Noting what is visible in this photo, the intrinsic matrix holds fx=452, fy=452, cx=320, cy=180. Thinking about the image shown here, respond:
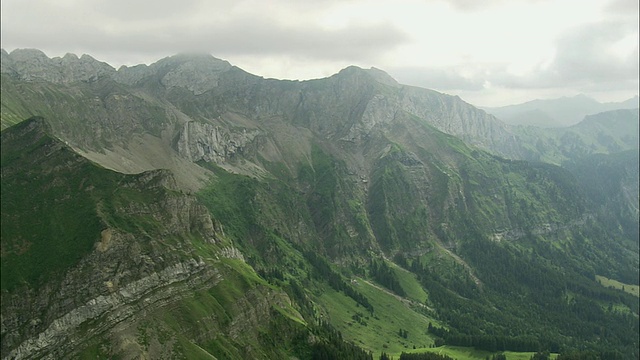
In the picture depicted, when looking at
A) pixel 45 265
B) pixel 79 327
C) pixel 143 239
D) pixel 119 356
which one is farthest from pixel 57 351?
pixel 143 239

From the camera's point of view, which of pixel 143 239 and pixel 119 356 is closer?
pixel 119 356

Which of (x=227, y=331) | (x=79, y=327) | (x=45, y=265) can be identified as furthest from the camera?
(x=227, y=331)

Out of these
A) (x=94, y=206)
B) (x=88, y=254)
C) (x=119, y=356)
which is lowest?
(x=119, y=356)

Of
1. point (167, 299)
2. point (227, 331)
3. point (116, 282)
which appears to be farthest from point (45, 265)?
point (227, 331)

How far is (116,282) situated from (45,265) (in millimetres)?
26994

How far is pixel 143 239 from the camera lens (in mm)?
195875

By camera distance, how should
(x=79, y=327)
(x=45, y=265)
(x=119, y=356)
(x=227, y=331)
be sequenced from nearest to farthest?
(x=119, y=356), (x=79, y=327), (x=45, y=265), (x=227, y=331)

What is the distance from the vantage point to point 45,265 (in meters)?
174

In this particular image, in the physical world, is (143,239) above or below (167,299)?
above

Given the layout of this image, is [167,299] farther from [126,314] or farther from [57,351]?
[57,351]

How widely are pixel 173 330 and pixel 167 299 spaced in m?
17.5

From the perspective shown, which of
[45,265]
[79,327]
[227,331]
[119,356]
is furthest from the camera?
[227,331]

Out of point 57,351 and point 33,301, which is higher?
point 33,301

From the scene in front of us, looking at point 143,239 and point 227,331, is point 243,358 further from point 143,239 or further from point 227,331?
point 143,239
